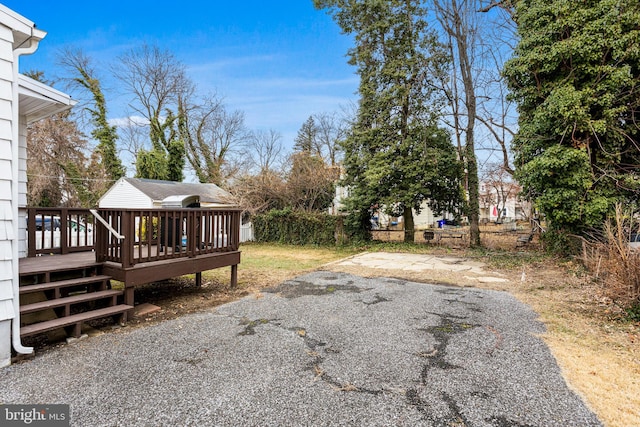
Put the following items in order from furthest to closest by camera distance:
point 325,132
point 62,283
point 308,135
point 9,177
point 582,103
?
point 308,135, point 325,132, point 582,103, point 62,283, point 9,177

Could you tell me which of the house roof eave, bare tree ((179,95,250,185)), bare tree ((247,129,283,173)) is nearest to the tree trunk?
the house roof eave

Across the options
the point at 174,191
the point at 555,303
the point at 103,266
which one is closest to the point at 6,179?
the point at 103,266

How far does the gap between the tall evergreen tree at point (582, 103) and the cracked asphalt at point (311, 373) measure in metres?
5.94

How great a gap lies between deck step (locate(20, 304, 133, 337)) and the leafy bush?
1030 cm

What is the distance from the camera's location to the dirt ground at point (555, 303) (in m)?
2.76

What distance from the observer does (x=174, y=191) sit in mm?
17125

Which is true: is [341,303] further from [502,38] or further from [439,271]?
[502,38]

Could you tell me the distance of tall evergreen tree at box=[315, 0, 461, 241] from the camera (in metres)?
12.2

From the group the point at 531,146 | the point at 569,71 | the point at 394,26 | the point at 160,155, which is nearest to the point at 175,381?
the point at 531,146

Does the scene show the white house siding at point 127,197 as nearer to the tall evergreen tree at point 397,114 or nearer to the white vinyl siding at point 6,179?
the tall evergreen tree at point 397,114

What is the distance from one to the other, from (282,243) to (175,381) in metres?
12.2

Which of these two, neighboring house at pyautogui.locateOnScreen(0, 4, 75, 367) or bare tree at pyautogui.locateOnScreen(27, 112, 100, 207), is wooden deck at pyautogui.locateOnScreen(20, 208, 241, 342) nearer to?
neighboring house at pyautogui.locateOnScreen(0, 4, 75, 367)

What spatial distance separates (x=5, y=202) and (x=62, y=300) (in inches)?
53.4

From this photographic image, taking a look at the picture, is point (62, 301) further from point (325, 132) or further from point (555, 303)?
point (325, 132)
